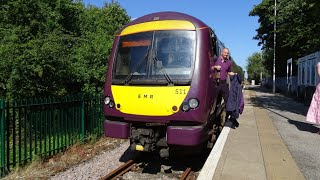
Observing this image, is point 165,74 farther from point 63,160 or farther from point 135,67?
point 63,160

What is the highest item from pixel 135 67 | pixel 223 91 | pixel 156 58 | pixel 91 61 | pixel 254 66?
pixel 254 66

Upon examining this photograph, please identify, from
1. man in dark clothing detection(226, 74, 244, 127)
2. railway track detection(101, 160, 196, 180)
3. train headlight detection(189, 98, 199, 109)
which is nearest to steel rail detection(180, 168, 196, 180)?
railway track detection(101, 160, 196, 180)

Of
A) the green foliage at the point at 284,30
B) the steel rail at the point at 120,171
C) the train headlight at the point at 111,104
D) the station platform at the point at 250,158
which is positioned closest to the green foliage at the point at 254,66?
the green foliage at the point at 284,30

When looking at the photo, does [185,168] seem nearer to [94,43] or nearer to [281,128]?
[281,128]

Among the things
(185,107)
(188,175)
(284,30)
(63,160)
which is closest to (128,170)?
(188,175)

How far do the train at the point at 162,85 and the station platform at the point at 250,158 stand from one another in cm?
56

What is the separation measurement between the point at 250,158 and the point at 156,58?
7.99 ft

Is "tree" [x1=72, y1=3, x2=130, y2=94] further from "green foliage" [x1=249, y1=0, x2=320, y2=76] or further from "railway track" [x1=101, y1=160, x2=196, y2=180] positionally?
"green foliage" [x1=249, y1=0, x2=320, y2=76]

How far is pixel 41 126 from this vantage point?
27.3 feet

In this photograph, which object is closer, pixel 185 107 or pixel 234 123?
pixel 185 107

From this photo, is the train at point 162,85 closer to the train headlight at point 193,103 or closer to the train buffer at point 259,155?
the train headlight at point 193,103

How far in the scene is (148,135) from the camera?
6723 millimetres

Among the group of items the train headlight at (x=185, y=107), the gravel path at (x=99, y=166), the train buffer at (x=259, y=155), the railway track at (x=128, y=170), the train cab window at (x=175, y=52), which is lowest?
the gravel path at (x=99, y=166)

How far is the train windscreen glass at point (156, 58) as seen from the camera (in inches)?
265
